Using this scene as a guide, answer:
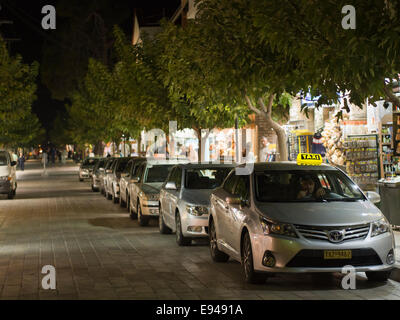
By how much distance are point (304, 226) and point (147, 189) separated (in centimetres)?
916

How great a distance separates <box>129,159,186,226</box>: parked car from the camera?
1681 centimetres

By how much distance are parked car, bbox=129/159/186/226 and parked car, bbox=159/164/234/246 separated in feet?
4.39

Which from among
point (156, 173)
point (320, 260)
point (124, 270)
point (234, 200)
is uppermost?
point (156, 173)

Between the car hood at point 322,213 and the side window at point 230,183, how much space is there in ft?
5.05

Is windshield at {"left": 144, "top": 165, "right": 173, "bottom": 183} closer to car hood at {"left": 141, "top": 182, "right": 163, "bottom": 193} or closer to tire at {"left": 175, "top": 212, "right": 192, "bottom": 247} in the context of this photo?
car hood at {"left": 141, "top": 182, "right": 163, "bottom": 193}

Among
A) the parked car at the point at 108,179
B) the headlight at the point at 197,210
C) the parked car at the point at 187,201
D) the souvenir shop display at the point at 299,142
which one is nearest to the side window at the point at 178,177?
the parked car at the point at 187,201

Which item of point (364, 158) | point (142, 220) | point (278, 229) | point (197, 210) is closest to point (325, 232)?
point (278, 229)

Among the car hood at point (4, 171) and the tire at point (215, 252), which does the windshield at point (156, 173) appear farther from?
the car hood at point (4, 171)

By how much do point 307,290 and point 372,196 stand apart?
82.6 inches

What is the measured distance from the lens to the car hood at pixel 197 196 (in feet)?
43.2

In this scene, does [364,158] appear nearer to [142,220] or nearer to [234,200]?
[142,220]

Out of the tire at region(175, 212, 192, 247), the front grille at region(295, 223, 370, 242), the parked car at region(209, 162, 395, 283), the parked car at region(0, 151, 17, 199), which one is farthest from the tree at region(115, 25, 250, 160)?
the front grille at region(295, 223, 370, 242)

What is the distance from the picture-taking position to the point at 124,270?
10445 millimetres
